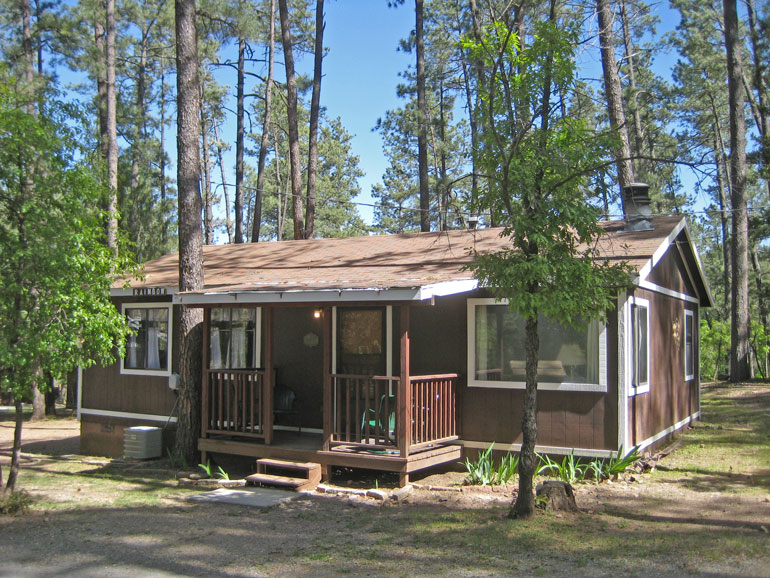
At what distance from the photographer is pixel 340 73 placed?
982 inches

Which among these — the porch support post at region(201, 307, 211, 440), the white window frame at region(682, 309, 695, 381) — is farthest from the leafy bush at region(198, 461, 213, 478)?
the white window frame at region(682, 309, 695, 381)

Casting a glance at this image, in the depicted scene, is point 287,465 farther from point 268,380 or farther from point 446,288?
point 446,288

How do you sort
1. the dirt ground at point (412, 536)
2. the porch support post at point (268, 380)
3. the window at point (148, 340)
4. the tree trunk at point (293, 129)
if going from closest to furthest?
1. the dirt ground at point (412, 536)
2. the porch support post at point (268, 380)
3. the window at point (148, 340)
4. the tree trunk at point (293, 129)

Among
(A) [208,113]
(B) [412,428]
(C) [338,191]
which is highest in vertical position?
(A) [208,113]

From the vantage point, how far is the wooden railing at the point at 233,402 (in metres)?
8.79

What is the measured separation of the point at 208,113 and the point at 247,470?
2776 centimetres

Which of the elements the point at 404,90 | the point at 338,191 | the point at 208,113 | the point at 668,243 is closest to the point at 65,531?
the point at 668,243

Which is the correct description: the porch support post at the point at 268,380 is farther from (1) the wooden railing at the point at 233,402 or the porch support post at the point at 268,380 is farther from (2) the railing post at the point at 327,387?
(2) the railing post at the point at 327,387

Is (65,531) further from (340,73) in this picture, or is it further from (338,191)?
(338,191)

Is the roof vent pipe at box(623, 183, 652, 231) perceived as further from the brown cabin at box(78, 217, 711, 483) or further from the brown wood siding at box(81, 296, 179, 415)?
the brown wood siding at box(81, 296, 179, 415)

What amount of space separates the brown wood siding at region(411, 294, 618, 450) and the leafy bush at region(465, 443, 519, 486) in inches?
10.6

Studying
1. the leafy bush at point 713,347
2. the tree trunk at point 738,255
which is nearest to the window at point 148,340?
the tree trunk at point 738,255

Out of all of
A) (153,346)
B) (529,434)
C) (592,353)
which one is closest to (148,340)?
(153,346)

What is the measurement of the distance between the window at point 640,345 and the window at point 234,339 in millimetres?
5422
